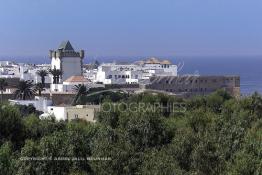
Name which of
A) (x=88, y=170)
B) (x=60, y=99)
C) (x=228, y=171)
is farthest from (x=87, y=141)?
(x=60, y=99)

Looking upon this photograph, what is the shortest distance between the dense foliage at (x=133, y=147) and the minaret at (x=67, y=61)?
162 ft

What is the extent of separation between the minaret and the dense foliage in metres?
49.3

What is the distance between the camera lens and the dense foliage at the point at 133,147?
691 inches

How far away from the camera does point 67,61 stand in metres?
78.3

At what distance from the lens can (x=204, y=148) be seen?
20016 mm

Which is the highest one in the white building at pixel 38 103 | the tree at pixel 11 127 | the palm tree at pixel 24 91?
the tree at pixel 11 127

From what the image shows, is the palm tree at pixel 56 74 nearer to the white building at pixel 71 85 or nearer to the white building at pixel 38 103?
the white building at pixel 71 85

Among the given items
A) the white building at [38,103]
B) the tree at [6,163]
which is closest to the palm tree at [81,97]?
the white building at [38,103]

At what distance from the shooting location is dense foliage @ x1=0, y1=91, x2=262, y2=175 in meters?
17.5

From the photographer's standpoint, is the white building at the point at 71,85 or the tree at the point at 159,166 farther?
the white building at the point at 71,85

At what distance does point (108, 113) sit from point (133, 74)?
5231cm

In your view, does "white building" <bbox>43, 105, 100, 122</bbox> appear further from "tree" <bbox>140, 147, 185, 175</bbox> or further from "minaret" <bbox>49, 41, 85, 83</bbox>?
"minaret" <bbox>49, 41, 85, 83</bbox>

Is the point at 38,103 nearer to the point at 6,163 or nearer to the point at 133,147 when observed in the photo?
the point at 133,147

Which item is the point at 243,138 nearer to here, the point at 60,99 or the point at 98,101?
the point at 98,101
